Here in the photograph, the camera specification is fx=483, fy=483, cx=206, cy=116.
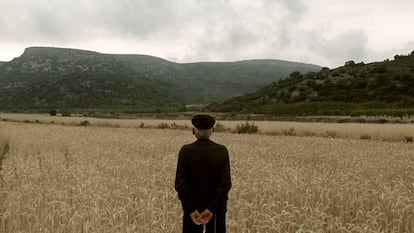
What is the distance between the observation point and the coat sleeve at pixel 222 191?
5414 mm

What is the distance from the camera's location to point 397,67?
77.9m

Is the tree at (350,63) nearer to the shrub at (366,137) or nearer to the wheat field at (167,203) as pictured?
the shrub at (366,137)

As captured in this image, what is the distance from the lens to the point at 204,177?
544cm

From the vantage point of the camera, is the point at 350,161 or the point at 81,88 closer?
the point at 350,161

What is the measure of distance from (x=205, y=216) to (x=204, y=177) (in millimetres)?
435

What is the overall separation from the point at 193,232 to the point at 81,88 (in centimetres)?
13972

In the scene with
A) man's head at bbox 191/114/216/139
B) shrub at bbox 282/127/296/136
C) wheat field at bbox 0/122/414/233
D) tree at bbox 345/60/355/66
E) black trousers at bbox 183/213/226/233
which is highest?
tree at bbox 345/60/355/66

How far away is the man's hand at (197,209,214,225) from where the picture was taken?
17.7ft

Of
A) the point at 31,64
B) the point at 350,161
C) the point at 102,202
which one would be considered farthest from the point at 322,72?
the point at 31,64

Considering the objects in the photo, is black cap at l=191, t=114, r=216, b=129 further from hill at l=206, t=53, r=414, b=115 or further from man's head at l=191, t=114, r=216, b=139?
hill at l=206, t=53, r=414, b=115

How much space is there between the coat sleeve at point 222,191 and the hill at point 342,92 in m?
49.0

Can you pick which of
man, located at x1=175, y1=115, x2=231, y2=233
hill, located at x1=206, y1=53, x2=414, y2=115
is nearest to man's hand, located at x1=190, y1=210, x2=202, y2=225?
man, located at x1=175, y1=115, x2=231, y2=233

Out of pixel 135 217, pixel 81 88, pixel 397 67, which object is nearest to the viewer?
pixel 135 217

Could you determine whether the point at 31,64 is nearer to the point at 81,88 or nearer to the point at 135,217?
the point at 81,88
